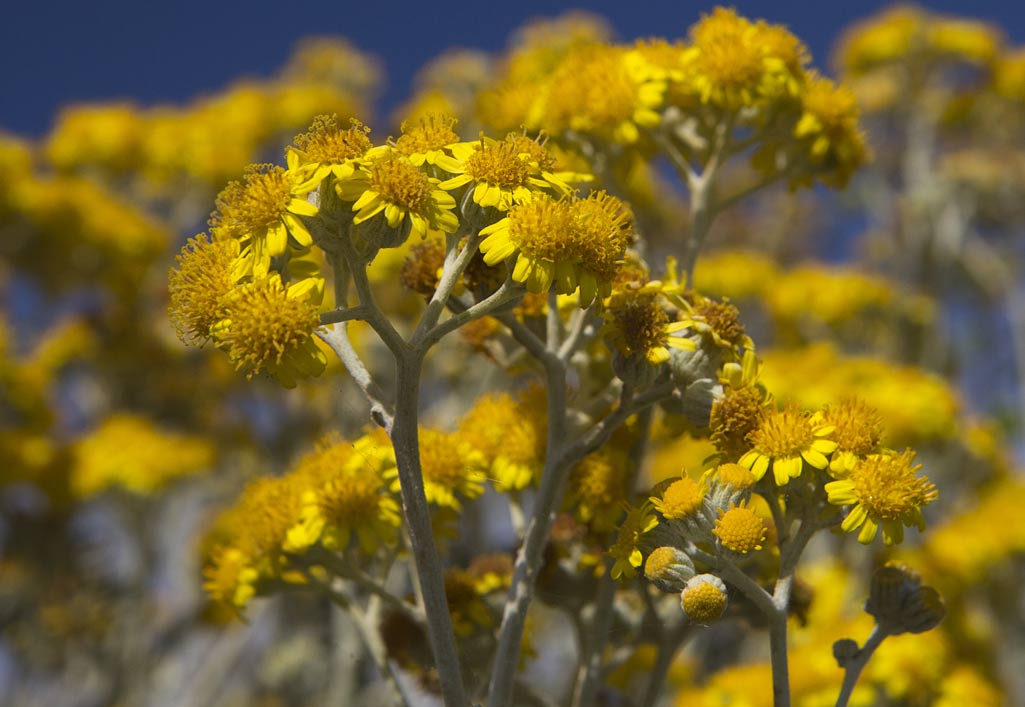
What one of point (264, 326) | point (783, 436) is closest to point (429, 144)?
point (264, 326)

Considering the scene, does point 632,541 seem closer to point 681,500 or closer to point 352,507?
point 681,500

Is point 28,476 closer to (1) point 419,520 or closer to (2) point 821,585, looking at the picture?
(2) point 821,585

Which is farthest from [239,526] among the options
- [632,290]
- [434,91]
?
[434,91]

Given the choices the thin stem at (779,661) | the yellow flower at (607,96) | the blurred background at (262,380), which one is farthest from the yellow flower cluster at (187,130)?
the thin stem at (779,661)

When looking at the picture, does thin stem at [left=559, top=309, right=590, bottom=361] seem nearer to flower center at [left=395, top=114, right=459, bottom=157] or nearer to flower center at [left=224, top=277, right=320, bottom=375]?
flower center at [left=395, top=114, right=459, bottom=157]

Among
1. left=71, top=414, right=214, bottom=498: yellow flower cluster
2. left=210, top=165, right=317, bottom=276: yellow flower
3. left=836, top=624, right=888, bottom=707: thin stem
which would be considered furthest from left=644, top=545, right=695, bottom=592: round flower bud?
left=71, top=414, right=214, bottom=498: yellow flower cluster

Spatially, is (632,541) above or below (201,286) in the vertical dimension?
below

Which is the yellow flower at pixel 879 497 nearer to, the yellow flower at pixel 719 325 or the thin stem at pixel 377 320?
the yellow flower at pixel 719 325
